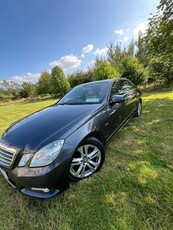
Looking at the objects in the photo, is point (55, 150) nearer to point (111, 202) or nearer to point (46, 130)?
point (46, 130)

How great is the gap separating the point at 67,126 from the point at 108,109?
3.25 feet

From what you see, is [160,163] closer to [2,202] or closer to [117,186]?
[117,186]

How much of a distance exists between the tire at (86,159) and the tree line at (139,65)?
8.02 meters

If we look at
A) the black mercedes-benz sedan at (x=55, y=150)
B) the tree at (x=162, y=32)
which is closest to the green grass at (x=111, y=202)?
the black mercedes-benz sedan at (x=55, y=150)

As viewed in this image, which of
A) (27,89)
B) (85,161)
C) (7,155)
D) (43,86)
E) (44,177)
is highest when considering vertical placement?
(7,155)

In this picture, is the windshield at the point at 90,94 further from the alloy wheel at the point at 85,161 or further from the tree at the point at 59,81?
the tree at the point at 59,81

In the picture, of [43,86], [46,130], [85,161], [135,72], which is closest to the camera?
[46,130]

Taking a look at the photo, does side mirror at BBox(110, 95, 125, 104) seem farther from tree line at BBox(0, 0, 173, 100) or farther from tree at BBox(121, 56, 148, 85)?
tree at BBox(121, 56, 148, 85)

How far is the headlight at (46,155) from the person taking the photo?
5.32ft

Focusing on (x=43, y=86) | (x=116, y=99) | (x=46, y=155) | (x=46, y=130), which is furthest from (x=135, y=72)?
(x=43, y=86)

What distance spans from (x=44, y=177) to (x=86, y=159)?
709 mm

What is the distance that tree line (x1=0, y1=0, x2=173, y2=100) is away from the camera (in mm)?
7783

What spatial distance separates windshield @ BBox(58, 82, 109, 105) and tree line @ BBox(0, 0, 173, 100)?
661 cm

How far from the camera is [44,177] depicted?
1.58 metres
